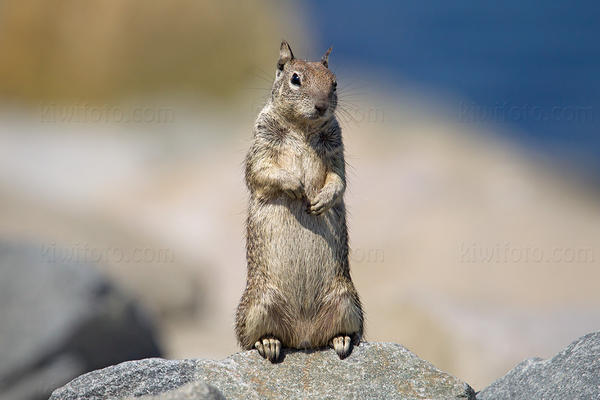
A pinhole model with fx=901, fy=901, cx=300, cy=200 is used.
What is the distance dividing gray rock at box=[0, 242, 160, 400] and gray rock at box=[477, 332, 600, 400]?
241 inches

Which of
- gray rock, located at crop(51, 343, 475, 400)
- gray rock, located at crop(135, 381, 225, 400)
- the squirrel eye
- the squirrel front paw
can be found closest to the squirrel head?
the squirrel eye

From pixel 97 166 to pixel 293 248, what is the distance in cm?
2049

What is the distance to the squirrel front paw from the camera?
744cm

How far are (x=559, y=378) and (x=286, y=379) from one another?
7.36 ft

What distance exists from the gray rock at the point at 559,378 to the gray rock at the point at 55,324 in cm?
613

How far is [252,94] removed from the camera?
3300 centimetres

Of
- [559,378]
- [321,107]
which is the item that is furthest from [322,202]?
[559,378]

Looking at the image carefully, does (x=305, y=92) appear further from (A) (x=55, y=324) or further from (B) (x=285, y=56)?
(A) (x=55, y=324)

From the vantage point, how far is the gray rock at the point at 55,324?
12008mm

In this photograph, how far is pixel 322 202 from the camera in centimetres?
744

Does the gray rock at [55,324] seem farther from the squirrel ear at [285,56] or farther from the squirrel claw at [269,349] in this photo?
the squirrel ear at [285,56]

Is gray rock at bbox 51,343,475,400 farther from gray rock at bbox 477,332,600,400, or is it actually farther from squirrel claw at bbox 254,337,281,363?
gray rock at bbox 477,332,600,400

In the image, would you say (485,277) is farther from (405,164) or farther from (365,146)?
(365,146)

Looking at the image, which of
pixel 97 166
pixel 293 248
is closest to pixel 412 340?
pixel 293 248
